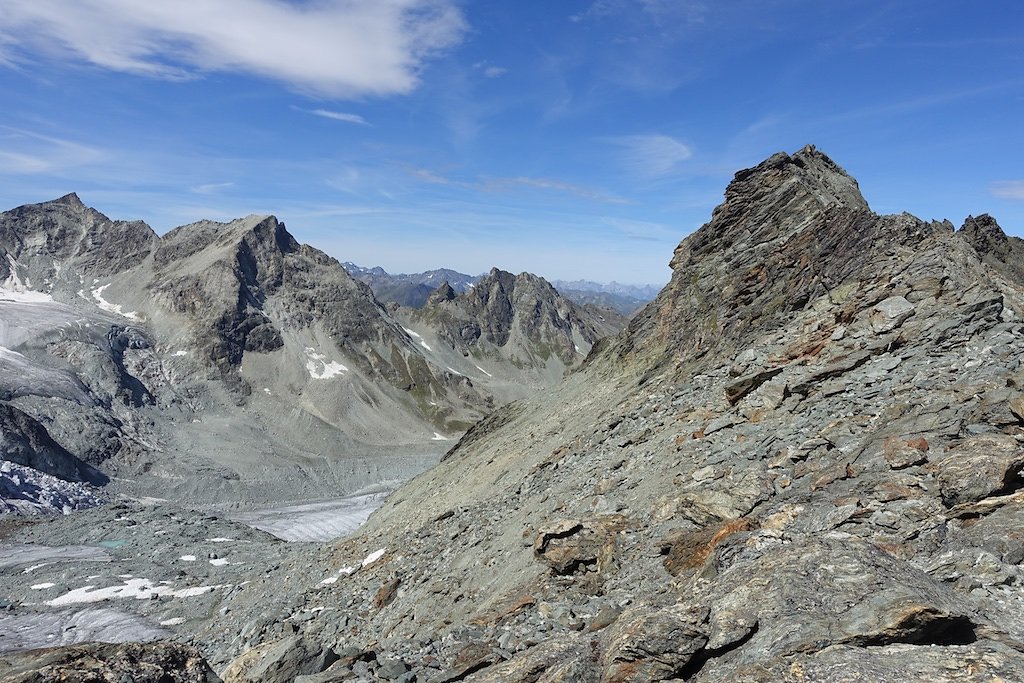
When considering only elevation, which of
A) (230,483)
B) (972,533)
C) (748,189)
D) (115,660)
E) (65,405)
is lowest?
(230,483)

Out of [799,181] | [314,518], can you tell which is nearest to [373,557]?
[799,181]

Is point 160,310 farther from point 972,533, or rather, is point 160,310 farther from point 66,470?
point 972,533

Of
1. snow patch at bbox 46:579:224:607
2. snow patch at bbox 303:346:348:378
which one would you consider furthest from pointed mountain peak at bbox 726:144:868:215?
snow patch at bbox 303:346:348:378

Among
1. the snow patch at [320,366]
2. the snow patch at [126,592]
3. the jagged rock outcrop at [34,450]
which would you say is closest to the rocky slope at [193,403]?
the jagged rock outcrop at [34,450]

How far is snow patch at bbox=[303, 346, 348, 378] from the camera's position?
188 meters

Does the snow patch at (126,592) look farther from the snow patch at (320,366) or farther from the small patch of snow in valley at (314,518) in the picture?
the snow patch at (320,366)

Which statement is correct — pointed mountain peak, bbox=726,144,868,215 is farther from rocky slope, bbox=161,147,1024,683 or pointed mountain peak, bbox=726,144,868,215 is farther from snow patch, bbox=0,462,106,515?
snow patch, bbox=0,462,106,515

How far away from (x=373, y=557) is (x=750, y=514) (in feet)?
76.4

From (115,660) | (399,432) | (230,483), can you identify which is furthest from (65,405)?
(115,660)

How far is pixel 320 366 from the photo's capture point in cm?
19175

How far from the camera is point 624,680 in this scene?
29.8ft

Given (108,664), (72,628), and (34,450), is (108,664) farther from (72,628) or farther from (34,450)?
Result: (34,450)

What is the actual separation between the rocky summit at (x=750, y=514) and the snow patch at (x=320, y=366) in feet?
489

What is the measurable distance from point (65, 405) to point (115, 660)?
15140cm
